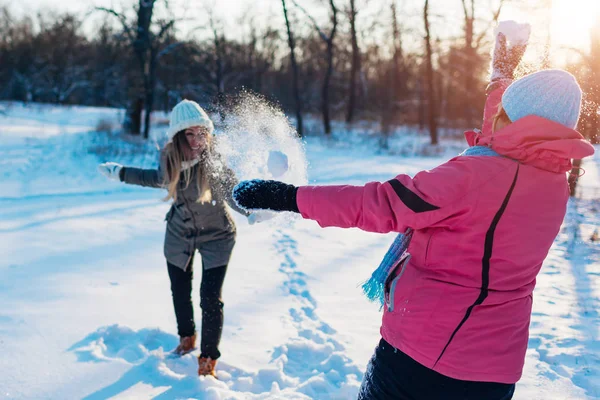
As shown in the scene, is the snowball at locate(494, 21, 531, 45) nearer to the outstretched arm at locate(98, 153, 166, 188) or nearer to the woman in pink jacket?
the woman in pink jacket

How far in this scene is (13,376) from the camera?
2520mm

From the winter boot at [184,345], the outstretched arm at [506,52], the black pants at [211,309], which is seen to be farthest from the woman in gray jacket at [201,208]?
the outstretched arm at [506,52]

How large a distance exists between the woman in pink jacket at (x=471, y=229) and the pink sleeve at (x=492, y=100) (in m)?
0.54

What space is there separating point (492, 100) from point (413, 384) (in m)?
1.38

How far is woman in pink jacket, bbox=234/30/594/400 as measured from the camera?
1285mm

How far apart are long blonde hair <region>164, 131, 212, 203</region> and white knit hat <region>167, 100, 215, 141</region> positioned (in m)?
0.05

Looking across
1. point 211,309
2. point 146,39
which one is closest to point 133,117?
point 146,39

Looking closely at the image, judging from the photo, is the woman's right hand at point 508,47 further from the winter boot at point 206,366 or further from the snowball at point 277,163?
the winter boot at point 206,366

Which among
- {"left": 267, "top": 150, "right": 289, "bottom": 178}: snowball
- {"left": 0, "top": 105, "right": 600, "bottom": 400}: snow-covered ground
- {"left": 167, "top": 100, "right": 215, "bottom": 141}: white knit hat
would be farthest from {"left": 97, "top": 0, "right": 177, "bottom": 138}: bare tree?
{"left": 267, "top": 150, "right": 289, "bottom": 178}: snowball

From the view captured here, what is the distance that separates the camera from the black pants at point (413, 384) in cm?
141

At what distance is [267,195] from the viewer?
1.49 m

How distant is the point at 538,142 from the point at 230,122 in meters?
2.05

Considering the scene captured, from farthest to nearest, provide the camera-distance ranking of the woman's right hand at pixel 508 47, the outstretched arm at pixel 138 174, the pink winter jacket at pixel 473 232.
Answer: the outstretched arm at pixel 138 174, the woman's right hand at pixel 508 47, the pink winter jacket at pixel 473 232

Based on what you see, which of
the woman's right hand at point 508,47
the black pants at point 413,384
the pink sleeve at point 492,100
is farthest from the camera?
the woman's right hand at point 508,47
